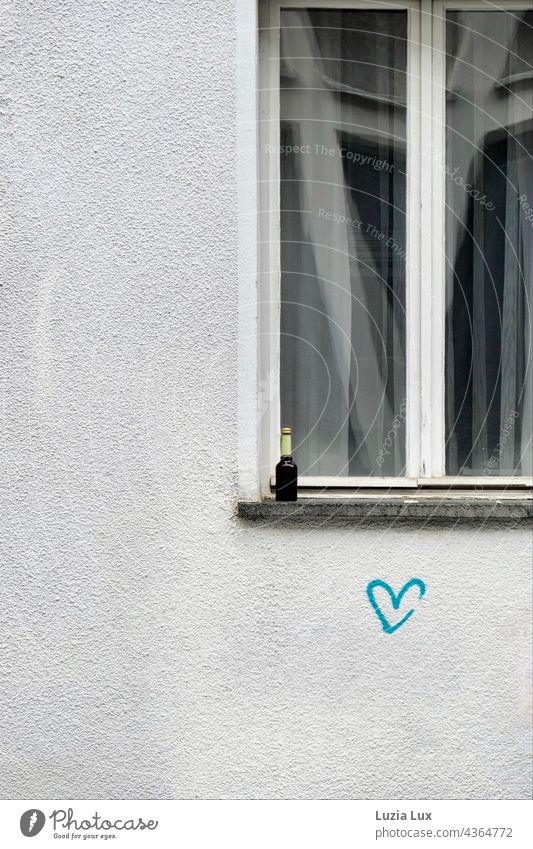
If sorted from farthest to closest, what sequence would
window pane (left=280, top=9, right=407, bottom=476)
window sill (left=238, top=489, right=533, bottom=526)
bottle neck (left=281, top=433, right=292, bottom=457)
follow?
window pane (left=280, top=9, right=407, bottom=476), bottle neck (left=281, top=433, right=292, bottom=457), window sill (left=238, top=489, right=533, bottom=526)

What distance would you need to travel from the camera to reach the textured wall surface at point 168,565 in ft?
12.4

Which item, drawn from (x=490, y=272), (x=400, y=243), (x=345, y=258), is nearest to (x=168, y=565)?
(x=345, y=258)

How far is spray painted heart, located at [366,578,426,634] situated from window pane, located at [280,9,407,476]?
20.5 inches

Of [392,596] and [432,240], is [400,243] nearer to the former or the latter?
[432,240]

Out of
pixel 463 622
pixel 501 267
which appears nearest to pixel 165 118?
pixel 501 267

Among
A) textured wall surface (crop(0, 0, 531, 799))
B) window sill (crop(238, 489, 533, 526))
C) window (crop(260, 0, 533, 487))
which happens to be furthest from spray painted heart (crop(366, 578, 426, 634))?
window (crop(260, 0, 533, 487))

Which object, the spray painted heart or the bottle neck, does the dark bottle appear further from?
the spray painted heart

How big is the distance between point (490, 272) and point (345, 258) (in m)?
0.66

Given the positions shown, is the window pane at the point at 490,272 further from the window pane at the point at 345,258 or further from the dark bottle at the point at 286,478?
the dark bottle at the point at 286,478

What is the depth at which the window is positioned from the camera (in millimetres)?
4012

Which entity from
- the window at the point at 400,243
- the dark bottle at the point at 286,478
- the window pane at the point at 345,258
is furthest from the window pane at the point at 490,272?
the dark bottle at the point at 286,478

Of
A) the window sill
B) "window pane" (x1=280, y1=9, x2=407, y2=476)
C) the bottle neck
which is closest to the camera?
the window sill

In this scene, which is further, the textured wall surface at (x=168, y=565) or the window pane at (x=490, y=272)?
the window pane at (x=490, y=272)

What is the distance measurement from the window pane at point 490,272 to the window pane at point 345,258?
0.79 feet
